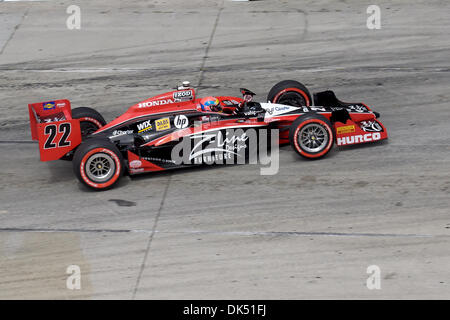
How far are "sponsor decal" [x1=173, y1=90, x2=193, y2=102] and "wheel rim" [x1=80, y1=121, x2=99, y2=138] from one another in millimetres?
1441

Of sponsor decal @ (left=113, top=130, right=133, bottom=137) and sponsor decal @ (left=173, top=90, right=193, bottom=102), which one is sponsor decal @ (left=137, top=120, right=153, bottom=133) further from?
sponsor decal @ (left=173, top=90, right=193, bottom=102)

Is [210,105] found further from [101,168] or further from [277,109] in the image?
[101,168]

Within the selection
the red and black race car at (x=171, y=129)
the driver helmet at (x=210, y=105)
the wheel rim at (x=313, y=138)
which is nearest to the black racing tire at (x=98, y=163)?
the red and black race car at (x=171, y=129)

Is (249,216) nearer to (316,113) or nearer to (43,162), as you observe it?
(316,113)

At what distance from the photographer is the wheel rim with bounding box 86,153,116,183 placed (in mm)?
11086

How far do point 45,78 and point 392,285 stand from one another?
9.50 metres

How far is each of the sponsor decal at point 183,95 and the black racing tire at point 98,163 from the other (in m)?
1.44

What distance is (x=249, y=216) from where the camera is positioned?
1045 cm

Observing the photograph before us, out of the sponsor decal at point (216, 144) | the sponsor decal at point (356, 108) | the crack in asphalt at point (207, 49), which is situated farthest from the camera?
the crack in asphalt at point (207, 49)

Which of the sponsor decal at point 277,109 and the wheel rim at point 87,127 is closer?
the sponsor decal at point 277,109

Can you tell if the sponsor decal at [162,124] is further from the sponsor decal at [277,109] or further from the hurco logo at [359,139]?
the hurco logo at [359,139]

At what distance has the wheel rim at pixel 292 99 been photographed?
12.9m

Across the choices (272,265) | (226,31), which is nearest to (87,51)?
(226,31)
